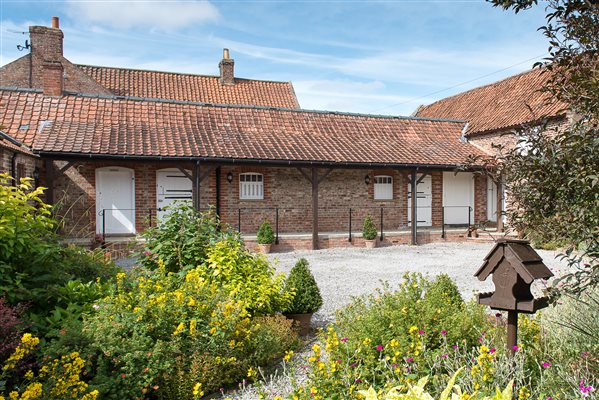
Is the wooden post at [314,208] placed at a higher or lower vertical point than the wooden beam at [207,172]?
lower

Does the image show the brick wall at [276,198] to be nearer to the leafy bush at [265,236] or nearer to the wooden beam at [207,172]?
the wooden beam at [207,172]

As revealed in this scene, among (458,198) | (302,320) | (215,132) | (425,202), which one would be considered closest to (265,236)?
(215,132)

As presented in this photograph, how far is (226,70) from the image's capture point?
2502cm

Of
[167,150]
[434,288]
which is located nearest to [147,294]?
[434,288]

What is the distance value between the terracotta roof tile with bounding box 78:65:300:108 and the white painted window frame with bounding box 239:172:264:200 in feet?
27.9

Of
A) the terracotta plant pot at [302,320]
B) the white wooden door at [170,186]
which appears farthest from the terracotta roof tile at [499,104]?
the terracotta plant pot at [302,320]

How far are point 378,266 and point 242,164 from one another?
5.67m

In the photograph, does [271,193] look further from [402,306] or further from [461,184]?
[402,306]

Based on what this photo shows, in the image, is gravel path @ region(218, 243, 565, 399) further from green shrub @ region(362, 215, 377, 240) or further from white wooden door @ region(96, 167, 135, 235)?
white wooden door @ region(96, 167, 135, 235)

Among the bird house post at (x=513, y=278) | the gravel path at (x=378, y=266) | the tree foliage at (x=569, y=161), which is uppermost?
the tree foliage at (x=569, y=161)

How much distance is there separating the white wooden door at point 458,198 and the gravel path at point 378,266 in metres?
2.47

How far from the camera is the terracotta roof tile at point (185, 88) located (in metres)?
23.2

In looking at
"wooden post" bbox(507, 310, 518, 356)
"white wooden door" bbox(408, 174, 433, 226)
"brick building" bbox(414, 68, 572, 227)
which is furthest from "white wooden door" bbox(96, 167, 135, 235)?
"wooden post" bbox(507, 310, 518, 356)

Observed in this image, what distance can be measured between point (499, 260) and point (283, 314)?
10.1 feet
